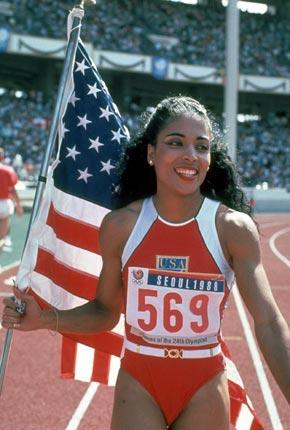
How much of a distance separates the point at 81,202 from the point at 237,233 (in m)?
1.14

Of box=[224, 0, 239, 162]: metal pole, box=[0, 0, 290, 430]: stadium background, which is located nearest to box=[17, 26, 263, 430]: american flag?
box=[224, 0, 239, 162]: metal pole

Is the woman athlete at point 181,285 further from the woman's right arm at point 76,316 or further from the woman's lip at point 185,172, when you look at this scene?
the woman's right arm at point 76,316

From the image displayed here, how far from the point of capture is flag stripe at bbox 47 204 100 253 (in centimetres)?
310

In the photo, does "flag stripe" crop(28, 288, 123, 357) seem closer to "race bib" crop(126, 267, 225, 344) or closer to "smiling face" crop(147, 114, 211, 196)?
"race bib" crop(126, 267, 225, 344)

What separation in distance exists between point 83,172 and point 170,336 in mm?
1169

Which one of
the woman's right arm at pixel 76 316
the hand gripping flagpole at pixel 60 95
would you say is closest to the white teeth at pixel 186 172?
the woman's right arm at pixel 76 316

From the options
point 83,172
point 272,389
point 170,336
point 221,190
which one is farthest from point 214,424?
point 272,389

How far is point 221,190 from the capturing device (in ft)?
7.96

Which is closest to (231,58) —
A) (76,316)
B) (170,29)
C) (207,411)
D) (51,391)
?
(51,391)

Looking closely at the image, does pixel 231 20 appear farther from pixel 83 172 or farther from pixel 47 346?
pixel 83 172

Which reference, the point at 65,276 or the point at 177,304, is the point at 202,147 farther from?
the point at 65,276

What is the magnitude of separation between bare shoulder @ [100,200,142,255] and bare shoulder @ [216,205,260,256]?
28cm

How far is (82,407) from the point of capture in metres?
4.60

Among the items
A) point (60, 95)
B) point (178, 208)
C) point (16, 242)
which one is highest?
point (60, 95)
